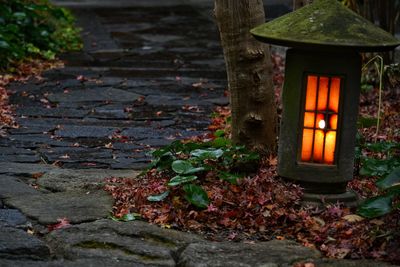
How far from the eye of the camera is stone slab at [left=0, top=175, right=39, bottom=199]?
6012 mm

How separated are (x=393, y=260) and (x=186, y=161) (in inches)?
66.5

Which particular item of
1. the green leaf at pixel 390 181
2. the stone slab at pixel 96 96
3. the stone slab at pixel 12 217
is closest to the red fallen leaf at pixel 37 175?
the stone slab at pixel 12 217

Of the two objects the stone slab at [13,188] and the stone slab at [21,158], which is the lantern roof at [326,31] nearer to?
the stone slab at [13,188]

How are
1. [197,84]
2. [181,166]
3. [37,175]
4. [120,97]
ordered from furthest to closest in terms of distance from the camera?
[197,84] < [120,97] < [37,175] < [181,166]

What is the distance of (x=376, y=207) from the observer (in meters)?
5.19

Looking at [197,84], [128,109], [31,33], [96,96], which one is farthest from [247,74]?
[31,33]

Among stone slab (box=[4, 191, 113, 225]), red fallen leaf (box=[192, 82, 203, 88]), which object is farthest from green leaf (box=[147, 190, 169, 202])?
red fallen leaf (box=[192, 82, 203, 88])

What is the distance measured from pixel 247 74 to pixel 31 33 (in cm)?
651

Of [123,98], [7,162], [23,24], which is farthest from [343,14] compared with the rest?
[23,24]

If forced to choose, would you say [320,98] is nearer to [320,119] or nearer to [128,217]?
[320,119]

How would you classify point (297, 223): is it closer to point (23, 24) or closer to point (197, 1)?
point (23, 24)

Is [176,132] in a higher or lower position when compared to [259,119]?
lower

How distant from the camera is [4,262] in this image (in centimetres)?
472

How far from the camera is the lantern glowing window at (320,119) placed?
558 centimetres
